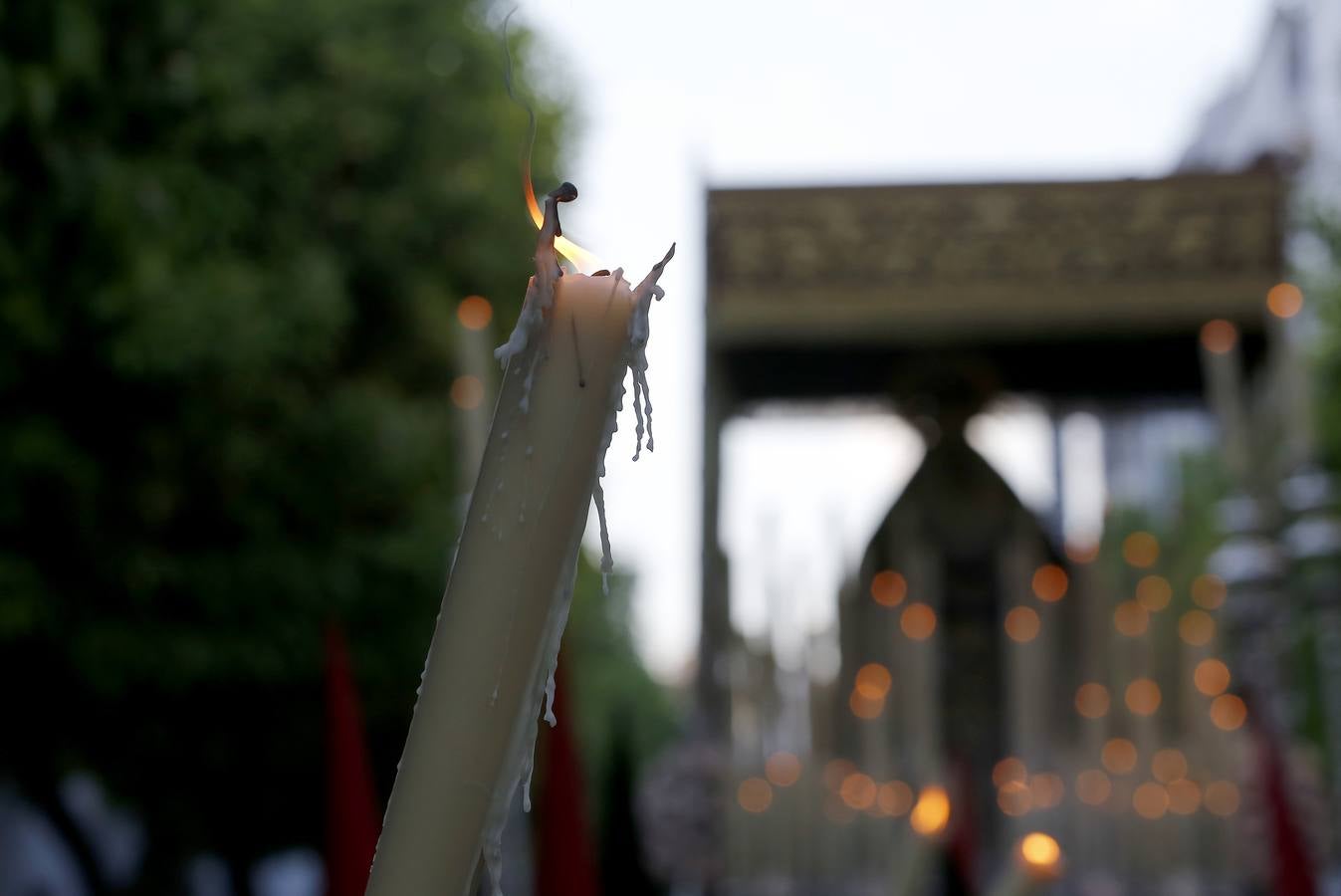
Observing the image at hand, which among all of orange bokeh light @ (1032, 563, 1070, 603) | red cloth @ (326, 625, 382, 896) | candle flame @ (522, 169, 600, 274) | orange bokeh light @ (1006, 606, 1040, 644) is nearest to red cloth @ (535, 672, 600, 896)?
red cloth @ (326, 625, 382, 896)

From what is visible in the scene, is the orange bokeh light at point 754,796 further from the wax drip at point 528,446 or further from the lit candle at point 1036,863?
the wax drip at point 528,446

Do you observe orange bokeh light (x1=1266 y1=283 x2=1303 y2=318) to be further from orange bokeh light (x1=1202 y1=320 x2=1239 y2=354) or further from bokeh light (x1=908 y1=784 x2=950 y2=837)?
bokeh light (x1=908 y1=784 x2=950 y2=837)

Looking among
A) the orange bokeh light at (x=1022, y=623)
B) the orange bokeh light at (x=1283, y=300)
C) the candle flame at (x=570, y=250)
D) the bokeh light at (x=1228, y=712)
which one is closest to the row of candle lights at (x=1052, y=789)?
the bokeh light at (x=1228, y=712)

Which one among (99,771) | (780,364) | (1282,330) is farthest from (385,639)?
(1282,330)

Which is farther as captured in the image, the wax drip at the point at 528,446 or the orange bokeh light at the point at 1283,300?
the orange bokeh light at the point at 1283,300

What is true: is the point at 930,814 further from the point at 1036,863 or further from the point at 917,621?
the point at 917,621

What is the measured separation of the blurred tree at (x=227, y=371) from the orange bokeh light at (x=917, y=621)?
3.28 metres

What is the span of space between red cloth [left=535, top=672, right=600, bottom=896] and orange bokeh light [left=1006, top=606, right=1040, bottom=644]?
4.75 m

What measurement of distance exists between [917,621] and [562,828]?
17.2 ft

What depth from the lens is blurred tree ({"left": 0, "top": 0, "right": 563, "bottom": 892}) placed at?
954 centimetres

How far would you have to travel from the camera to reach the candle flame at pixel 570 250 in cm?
97

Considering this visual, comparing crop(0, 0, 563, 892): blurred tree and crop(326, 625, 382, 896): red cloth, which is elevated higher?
crop(0, 0, 563, 892): blurred tree

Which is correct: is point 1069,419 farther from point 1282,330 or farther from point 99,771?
point 99,771

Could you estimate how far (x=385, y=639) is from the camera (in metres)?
14.9
